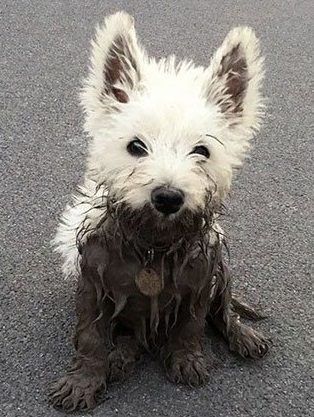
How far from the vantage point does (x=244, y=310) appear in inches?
114

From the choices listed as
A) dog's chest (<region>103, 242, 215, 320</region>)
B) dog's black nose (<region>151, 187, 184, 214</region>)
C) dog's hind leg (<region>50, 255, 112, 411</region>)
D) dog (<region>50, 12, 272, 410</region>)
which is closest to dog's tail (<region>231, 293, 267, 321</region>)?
dog (<region>50, 12, 272, 410</region>)

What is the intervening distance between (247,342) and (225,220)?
2.75 ft

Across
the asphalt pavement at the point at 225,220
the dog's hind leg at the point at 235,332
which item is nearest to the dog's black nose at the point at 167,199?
the dog's hind leg at the point at 235,332

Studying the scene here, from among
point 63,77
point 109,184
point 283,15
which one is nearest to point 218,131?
point 109,184

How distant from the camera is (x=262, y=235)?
339cm

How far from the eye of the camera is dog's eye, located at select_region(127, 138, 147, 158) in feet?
7.38

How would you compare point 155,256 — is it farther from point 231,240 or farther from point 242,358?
point 231,240

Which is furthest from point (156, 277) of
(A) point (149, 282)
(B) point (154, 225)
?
(B) point (154, 225)

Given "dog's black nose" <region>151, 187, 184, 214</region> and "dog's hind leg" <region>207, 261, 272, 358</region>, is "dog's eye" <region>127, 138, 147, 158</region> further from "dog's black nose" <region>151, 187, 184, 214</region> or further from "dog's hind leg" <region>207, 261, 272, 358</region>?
"dog's hind leg" <region>207, 261, 272, 358</region>

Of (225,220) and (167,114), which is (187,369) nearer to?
(167,114)

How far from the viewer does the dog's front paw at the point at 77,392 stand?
2.49m

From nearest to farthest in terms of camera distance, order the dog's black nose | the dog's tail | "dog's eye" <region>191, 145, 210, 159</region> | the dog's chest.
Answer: the dog's black nose < "dog's eye" <region>191, 145, 210, 159</region> < the dog's chest < the dog's tail

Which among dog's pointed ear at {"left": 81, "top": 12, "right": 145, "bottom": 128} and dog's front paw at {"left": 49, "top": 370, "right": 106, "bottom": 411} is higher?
dog's pointed ear at {"left": 81, "top": 12, "right": 145, "bottom": 128}

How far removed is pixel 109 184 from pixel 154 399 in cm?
74
